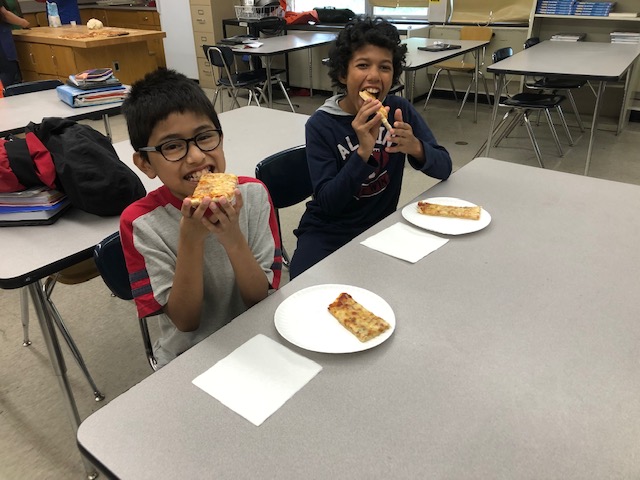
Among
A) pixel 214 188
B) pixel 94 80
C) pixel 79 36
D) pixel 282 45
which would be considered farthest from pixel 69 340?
pixel 282 45

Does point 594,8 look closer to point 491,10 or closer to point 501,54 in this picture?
point 491,10

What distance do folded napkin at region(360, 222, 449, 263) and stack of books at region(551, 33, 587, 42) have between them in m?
4.55

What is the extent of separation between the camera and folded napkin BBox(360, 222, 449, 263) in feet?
4.12

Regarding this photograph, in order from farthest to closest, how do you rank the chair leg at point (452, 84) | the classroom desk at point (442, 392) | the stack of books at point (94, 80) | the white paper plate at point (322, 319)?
the chair leg at point (452, 84) < the stack of books at point (94, 80) < the white paper plate at point (322, 319) < the classroom desk at point (442, 392)

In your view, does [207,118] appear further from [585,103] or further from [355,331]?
[585,103]

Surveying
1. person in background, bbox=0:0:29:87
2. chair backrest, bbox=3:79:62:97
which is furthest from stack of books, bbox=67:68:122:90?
person in background, bbox=0:0:29:87

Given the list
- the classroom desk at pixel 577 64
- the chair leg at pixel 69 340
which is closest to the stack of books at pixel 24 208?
the chair leg at pixel 69 340

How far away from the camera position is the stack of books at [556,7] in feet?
15.9

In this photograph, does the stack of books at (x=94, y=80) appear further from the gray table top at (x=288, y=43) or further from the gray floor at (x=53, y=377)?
the gray table top at (x=288, y=43)

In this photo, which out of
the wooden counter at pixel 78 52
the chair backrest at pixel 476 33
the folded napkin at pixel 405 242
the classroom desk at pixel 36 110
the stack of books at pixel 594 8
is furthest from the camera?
the chair backrest at pixel 476 33

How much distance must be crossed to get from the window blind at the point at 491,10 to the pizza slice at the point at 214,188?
5414 mm

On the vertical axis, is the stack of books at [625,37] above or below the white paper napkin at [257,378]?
above

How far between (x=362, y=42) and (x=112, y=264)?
1.07 metres

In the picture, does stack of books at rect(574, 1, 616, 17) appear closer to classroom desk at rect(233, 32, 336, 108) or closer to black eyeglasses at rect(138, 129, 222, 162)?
classroom desk at rect(233, 32, 336, 108)
